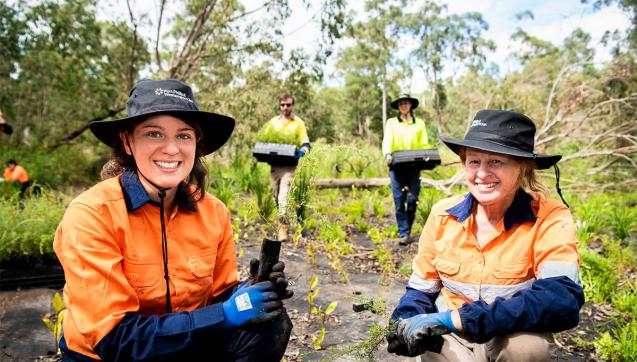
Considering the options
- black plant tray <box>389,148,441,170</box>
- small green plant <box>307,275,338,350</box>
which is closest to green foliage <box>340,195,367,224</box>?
black plant tray <box>389,148,441,170</box>

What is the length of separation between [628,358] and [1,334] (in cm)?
465

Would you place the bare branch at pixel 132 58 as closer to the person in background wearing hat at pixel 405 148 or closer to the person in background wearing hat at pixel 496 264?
the person in background wearing hat at pixel 405 148

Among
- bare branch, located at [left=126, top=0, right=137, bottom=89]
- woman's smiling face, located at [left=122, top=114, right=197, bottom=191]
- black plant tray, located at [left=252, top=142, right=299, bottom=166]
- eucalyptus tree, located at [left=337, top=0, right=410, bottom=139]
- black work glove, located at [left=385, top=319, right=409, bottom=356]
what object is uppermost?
eucalyptus tree, located at [left=337, top=0, right=410, bottom=139]

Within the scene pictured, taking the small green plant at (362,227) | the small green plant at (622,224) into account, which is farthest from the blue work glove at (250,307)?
the small green plant at (622,224)

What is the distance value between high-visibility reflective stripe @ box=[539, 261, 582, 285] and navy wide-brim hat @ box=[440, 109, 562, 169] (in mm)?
491

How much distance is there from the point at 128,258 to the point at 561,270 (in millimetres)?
1831

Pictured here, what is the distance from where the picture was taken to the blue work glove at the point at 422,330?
1769 mm

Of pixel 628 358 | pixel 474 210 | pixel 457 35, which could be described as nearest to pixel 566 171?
pixel 628 358

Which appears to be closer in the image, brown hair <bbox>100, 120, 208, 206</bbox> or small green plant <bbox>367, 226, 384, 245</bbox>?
brown hair <bbox>100, 120, 208, 206</bbox>

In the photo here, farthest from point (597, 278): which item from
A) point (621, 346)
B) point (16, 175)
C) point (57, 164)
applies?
point (57, 164)

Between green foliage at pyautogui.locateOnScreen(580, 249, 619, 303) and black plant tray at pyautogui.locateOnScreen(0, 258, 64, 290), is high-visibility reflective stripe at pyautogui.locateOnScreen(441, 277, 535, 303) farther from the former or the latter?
black plant tray at pyautogui.locateOnScreen(0, 258, 64, 290)

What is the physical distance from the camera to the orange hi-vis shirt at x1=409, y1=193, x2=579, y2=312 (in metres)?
1.87

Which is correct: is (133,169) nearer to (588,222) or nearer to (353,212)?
(353,212)

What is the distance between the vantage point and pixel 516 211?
6.72ft
